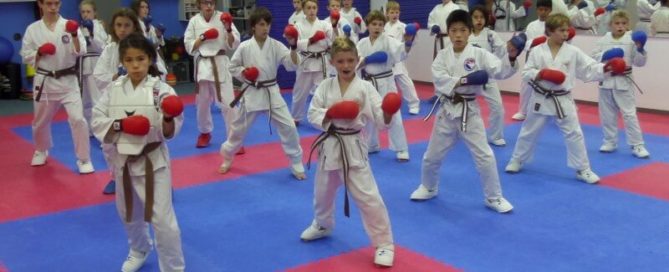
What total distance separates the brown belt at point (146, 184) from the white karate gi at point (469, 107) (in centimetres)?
211

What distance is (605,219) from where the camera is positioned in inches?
176

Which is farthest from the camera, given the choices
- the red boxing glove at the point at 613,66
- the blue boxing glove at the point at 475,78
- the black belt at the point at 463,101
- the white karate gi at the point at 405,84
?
the white karate gi at the point at 405,84

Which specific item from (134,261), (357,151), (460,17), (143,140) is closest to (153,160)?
(143,140)

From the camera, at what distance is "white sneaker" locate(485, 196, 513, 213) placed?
4.61m

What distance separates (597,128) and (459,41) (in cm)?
388

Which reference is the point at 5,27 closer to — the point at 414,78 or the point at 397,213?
the point at 414,78

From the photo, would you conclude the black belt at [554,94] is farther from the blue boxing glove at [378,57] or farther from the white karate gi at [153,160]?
the white karate gi at [153,160]

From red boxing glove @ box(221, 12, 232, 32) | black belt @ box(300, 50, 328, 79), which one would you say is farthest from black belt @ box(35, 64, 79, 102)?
black belt @ box(300, 50, 328, 79)

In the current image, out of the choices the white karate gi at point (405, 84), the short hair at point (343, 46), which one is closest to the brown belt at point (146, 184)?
the short hair at point (343, 46)

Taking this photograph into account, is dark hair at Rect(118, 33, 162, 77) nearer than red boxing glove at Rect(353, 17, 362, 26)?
Yes

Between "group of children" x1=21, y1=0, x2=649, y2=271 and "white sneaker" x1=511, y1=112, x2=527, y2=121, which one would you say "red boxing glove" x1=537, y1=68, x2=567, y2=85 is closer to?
"group of children" x1=21, y1=0, x2=649, y2=271

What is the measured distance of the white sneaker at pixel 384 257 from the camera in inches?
145

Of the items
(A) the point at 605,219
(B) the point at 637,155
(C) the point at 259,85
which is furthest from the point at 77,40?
(B) the point at 637,155

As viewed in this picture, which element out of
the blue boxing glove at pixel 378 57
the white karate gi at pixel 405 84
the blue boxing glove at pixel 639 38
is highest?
the blue boxing glove at pixel 639 38
